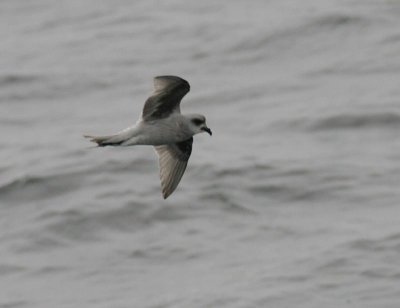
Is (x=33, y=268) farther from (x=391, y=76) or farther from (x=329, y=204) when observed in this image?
(x=391, y=76)

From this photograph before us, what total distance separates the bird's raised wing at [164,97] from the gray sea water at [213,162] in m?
5.01

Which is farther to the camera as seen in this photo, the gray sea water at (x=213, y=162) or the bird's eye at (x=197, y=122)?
the gray sea water at (x=213, y=162)

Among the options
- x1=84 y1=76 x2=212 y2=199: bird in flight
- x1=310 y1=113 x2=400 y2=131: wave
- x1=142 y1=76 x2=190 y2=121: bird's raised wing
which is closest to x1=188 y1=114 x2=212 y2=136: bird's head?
x1=84 y1=76 x2=212 y2=199: bird in flight

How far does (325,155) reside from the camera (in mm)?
21516

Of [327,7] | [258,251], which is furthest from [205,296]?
[327,7]

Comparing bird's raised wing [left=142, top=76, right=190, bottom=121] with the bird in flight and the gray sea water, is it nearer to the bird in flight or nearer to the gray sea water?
the bird in flight

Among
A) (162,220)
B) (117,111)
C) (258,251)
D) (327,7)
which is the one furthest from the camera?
(327,7)

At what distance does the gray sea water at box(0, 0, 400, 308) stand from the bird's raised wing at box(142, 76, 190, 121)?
5.01 metres

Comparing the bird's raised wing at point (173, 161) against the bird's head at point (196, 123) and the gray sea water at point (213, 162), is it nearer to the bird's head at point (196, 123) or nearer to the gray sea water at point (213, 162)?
the bird's head at point (196, 123)

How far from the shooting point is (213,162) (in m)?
21.5

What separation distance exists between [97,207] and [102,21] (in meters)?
9.93

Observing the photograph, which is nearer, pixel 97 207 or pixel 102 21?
pixel 97 207

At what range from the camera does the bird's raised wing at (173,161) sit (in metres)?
13.2

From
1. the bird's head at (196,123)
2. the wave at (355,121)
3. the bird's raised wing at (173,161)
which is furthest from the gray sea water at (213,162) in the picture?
the bird's head at (196,123)
